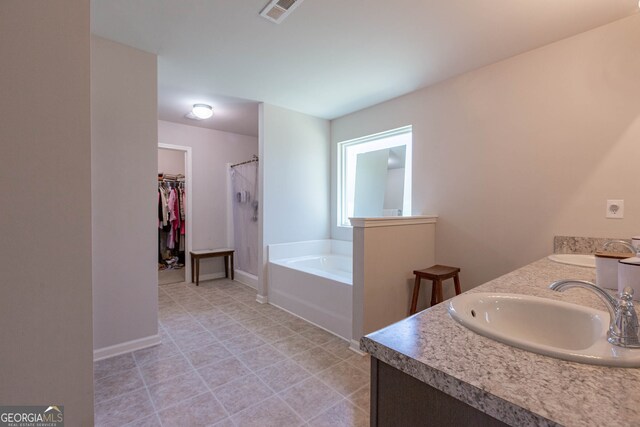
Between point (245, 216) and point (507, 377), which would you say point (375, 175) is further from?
point (507, 377)

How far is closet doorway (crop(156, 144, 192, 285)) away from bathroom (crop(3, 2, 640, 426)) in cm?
203

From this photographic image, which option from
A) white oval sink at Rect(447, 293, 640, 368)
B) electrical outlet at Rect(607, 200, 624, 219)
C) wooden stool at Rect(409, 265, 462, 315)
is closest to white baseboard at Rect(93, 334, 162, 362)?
wooden stool at Rect(409, 265, 462, 315)

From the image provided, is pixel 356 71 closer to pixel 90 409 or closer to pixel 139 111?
pixel 139 111

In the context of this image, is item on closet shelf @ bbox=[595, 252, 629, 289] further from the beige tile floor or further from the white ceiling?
the white ceiling

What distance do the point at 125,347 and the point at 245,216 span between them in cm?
236

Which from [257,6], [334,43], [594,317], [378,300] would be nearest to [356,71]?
[334,43]

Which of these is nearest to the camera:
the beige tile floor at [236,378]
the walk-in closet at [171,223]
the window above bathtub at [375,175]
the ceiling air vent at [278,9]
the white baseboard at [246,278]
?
the beige tile floor at [236,378]

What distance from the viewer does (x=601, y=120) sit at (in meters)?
1.90

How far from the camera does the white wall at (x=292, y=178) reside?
3342 mm

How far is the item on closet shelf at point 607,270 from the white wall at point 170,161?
6.18 meters

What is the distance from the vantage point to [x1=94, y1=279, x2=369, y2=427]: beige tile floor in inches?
60.8

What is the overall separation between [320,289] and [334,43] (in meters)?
2.10

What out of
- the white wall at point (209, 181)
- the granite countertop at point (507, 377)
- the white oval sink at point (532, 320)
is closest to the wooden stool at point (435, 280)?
the white oval sink at point (532, 320)

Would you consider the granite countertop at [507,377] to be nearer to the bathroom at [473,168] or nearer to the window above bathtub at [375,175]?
the bathroom at [473,168]
